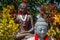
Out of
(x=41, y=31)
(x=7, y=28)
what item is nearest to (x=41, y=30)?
(x=41, y=31)

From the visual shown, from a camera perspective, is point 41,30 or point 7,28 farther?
point 7,28

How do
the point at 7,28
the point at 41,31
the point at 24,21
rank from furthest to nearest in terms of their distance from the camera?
the point at 24,21 < the point at 7,28 < the point at 41,31

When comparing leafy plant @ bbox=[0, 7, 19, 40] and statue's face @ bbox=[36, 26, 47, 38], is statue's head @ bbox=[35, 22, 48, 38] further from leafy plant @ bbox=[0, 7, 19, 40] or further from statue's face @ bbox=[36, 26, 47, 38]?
leafy plant @ bbox=[0, 7, 19, 40]

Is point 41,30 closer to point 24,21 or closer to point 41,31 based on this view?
point 41,31

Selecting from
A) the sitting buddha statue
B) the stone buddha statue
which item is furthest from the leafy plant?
the stone buddha statue

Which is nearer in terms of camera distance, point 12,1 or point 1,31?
point 1,31

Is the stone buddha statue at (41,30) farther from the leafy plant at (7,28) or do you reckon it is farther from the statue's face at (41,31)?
the leafy plant at (7,28)

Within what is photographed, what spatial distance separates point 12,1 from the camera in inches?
339

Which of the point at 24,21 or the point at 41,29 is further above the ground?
the point at 24,21

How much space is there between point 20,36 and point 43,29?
2.57ft

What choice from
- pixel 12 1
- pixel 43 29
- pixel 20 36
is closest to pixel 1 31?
pixel 20 36

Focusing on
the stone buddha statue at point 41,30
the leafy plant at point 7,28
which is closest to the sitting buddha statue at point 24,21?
the leafy plant at point 7,28

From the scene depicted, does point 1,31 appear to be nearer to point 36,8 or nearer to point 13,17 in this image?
point 13,17

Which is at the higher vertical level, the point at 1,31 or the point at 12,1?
the point at 12,1
